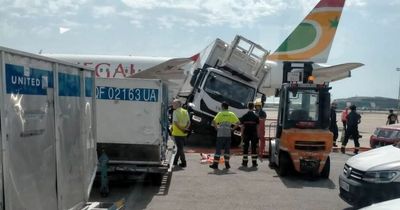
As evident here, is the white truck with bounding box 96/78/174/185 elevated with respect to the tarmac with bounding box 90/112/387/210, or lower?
elevated

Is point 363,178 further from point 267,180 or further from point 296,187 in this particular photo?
point 267,180

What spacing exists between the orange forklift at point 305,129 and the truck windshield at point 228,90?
6053 mm

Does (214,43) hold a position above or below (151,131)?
above

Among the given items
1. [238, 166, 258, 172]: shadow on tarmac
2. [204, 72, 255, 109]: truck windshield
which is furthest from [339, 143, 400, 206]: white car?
[204, 72, 255, 109]: truck windshield

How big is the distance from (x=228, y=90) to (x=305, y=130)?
6.85 meters

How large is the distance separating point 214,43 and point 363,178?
452 inches

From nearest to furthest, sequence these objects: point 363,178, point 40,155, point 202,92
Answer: point 40,155, point 363,178, point 202,92

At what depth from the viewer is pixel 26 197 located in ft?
12.7

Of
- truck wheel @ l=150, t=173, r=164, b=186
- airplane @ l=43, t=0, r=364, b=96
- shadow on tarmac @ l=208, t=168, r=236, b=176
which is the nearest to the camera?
truck wheel @ l=150, t=173, r=164, b=186

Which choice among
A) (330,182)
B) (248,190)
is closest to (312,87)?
(330,182)

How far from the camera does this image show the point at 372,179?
7441 mm

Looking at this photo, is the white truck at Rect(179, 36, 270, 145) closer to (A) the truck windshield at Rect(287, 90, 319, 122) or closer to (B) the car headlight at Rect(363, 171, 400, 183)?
(A) the truck windshield at Rect(287, 90, 319, 122)

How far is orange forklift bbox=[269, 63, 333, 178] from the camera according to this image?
36.6 feet

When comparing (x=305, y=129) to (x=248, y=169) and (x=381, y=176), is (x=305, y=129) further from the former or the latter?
(x=381, y=176)
